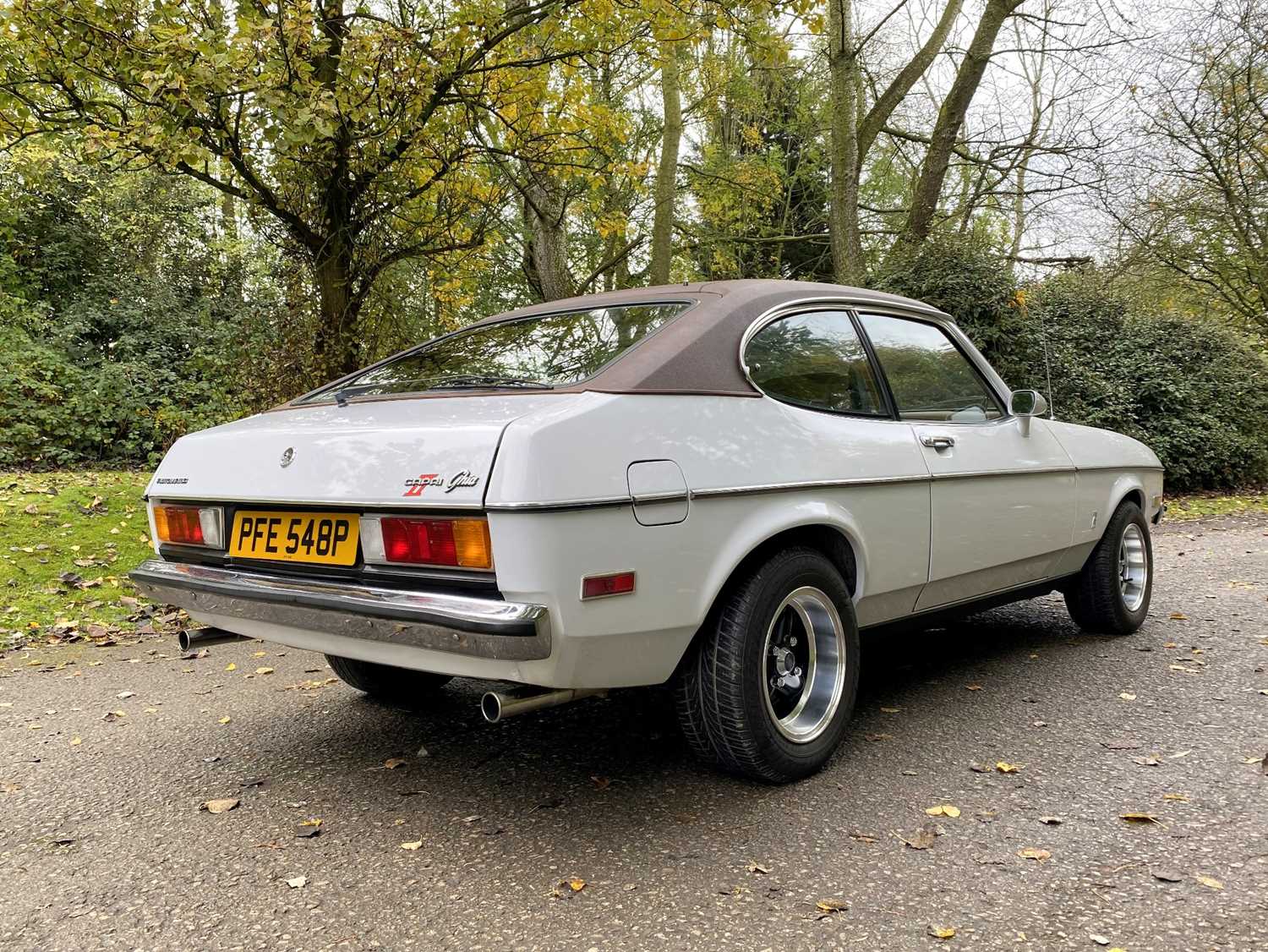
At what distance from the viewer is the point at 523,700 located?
2.45 metres

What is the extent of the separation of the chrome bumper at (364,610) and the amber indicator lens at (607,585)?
0.13 meters

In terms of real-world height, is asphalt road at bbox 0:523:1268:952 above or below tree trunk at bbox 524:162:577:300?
below

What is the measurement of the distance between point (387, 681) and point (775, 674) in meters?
1.66

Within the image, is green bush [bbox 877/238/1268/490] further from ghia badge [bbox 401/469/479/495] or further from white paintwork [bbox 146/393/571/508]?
ghia badge [bbox 401/469/479/495]

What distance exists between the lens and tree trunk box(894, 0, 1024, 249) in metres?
12.9

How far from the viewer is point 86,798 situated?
304 centimetres

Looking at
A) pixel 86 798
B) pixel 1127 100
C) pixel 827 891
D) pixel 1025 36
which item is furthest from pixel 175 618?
pixel 1025 36

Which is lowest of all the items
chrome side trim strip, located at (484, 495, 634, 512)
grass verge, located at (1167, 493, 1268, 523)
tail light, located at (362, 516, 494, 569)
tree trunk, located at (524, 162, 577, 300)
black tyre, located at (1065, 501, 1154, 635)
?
grass verge, located at (1167, 493, 1268, 523)

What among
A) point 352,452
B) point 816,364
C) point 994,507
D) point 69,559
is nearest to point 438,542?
point 352,452

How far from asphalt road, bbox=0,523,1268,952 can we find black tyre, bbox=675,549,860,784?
0.15 meters

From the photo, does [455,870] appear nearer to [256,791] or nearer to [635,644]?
[635,644]

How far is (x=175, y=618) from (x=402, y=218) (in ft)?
13.8

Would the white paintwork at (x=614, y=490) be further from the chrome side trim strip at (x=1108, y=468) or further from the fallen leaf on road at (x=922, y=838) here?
the chrome side trim strip at (x=1108, y=468)

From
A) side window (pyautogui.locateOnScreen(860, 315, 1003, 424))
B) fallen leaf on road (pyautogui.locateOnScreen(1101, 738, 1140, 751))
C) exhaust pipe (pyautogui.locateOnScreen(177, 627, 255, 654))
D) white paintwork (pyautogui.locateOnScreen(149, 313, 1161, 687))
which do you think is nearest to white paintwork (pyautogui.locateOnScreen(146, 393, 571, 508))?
white paintwork (pyautogui.locateOnScreen(149, 313, 1161, 687))
